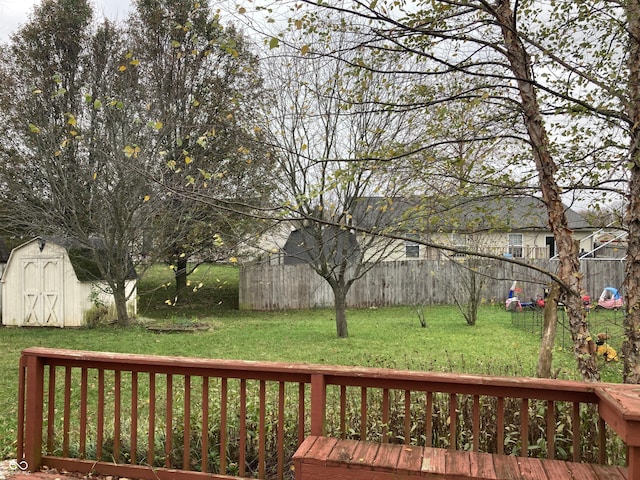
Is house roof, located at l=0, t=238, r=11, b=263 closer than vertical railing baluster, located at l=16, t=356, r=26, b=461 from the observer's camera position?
No

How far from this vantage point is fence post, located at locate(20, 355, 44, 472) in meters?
2.93

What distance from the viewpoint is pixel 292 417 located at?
4.24 m

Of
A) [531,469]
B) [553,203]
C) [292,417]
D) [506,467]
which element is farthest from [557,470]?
[292,417]

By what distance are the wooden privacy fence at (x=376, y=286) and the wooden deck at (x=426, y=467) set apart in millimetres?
14553

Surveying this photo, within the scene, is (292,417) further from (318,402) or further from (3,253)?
(3,253)

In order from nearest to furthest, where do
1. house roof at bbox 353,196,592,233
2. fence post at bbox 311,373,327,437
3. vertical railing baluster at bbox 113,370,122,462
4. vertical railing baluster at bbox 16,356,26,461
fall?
1. fence post at bbox 311,373,327,437
2. vertical railing baluster at bbox 113,370,122,462
3. vertical railing baluster at bbox 16,356,26,461
4. house roof at bbox 353,196,592,233

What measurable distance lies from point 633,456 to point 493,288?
53.9 ft

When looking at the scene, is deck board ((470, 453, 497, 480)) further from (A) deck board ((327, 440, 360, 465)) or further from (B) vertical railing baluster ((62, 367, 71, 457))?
(B) vertical railing baluster ((62, 367, 71, 457))

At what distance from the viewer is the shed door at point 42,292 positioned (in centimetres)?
1328

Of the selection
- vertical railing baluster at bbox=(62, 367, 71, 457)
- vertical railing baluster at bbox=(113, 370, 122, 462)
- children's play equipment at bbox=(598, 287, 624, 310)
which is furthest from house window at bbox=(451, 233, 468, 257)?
children's play equipment at bbox=(598, 287, 624, 310)

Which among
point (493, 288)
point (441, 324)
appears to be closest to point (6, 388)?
point (441, 324)

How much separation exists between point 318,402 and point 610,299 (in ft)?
51.6

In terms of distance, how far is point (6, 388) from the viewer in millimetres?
7238

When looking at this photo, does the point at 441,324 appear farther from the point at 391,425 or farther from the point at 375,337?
the point at 391,425
